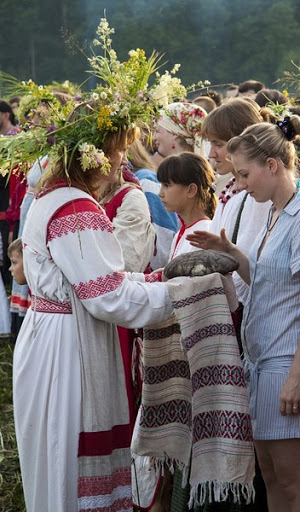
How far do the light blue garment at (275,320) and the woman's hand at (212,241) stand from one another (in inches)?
6.0

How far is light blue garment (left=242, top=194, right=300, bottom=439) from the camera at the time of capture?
11.4 feet

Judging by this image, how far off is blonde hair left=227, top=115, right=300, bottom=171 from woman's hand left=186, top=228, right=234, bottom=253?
1.12ft

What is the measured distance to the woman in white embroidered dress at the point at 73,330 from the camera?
3.69m

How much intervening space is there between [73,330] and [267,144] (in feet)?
3.55

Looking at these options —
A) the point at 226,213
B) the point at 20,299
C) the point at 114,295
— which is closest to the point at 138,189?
the point at 226,213

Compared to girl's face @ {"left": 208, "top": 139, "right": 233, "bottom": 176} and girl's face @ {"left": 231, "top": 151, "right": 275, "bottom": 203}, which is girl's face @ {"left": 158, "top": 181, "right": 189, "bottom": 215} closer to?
girl's face @ {"left": 208, "top": 139, "right": 233, "bottom": 176}

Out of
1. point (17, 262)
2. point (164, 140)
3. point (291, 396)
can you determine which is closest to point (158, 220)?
point (164, 140)

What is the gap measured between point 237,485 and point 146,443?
22.6 inches

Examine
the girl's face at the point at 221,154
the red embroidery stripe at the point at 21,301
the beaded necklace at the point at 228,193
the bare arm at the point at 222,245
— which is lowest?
the bare arm at the point at 222,245

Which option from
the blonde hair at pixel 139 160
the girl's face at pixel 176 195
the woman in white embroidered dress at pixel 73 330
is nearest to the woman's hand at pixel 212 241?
the woman in white embroidered dress at pixel 73 330

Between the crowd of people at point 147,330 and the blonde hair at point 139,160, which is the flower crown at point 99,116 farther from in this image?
the blonde hair at point 139,160

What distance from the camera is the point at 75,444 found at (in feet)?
12.3

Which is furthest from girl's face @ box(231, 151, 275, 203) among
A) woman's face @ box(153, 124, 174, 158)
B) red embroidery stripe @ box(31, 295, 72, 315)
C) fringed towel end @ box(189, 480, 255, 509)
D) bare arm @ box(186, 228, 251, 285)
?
woman's face @ box(153, 124, 174, 158)

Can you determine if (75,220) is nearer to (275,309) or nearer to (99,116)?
(99,116)
